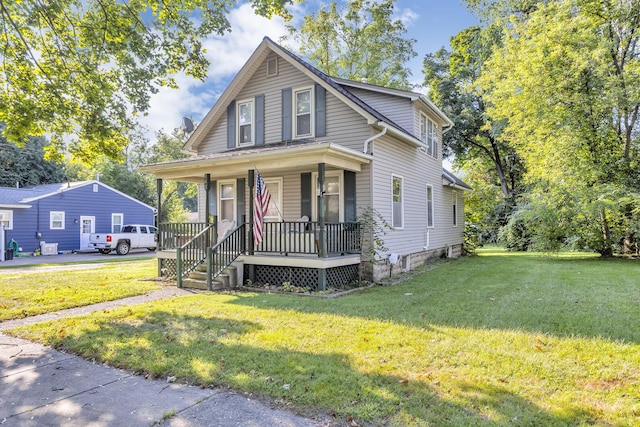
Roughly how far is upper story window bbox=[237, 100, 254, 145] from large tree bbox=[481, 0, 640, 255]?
41.2ft

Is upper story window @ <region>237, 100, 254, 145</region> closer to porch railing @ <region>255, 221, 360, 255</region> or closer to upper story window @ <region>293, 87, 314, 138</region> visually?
upper story window @ <region>293, 87, 314, 138</region>

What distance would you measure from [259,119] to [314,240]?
5.12 meters

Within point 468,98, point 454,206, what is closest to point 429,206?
point 454,206

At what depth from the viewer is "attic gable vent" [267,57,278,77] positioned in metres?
11.7

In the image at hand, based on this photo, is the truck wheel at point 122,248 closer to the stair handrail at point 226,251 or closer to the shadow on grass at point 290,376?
the stair handrail at point 226,251

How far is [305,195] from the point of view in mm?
11055

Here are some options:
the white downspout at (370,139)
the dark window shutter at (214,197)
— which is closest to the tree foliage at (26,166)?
the dark window shutter at (214,197)

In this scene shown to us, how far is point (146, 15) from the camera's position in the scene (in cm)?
1068

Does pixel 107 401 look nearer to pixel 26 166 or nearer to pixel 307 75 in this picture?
pixel 307 75

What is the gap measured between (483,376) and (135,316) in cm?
545

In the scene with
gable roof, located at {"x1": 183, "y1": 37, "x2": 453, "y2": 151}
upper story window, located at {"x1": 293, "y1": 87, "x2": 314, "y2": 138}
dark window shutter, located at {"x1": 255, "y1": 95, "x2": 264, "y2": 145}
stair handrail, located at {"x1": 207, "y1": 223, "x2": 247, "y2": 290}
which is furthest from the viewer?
dark window shutter, located at {"x1": 255, "y1": 95, "x2": 264, "y2": 145}

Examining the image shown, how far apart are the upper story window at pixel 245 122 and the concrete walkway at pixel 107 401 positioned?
29.6ft

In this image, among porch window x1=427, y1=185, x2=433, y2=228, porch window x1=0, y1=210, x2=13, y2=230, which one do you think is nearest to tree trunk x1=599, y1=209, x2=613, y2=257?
porch window x1=427, y1=185, x2=433, y2=228

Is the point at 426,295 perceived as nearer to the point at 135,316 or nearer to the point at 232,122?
the point at 135,316
